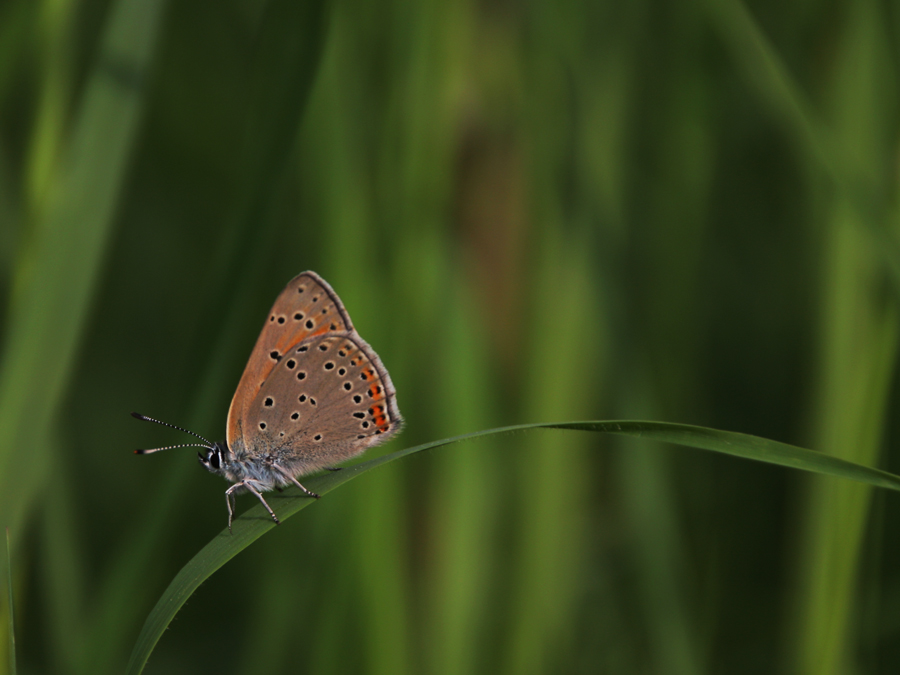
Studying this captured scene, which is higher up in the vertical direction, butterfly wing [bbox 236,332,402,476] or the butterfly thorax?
butterfly wing [bbox 236,332,402,476]

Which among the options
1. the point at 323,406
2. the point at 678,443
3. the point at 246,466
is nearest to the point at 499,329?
the point at 323,406

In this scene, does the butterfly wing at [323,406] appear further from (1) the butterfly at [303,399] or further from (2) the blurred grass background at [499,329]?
(2) the blurred grass background at [499,329]

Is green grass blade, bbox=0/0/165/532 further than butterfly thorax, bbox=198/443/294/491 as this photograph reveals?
No

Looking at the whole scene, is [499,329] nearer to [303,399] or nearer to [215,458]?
[303,399]

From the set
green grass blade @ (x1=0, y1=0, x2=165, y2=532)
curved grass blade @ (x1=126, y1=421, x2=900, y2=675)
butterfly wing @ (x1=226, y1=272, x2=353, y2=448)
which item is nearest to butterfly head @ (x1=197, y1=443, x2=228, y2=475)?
butterfly wing @ (x1=226, y1=272, x2=353, y2=448)

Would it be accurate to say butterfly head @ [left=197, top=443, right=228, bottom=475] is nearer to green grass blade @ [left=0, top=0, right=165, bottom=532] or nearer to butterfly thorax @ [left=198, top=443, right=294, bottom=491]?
butterfly thorax @ [left=198, top=443, right=294, bottom=491]

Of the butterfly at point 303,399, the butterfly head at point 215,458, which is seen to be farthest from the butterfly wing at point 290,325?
A: the butterfly head at point 215,458

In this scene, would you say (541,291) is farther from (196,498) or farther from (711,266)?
(196,498)

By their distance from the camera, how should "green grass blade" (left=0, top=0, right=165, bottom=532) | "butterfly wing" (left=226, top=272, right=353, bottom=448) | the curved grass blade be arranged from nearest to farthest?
the curved grass blade
"green grass blade" (left=0, top=0, right=165, bottom=532)
"butterfly wing" (left=226, top=272, right=353, bottom=448)
